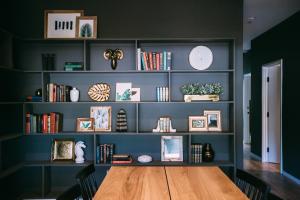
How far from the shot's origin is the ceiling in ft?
14.7

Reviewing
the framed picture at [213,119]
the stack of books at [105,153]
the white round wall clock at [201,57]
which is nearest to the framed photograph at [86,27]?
the white round wall clock at [201,57]

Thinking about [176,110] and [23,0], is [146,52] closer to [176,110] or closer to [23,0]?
[176,110]

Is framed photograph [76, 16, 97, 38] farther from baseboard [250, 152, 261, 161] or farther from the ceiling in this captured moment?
baseboard [250, 152, 261, 161]

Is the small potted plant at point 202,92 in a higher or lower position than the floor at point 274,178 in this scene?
higher

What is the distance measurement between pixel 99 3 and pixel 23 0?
1000 mm

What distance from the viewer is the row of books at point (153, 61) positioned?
12.2 feet

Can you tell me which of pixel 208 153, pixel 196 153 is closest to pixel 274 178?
pixel 208 153

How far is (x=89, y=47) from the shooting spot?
155 inches

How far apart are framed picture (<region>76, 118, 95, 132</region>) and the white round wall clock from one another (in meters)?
1.51

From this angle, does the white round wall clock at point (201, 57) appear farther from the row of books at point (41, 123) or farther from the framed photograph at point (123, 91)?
the row of books at point (41, 123)

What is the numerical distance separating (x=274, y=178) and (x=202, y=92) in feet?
7.68

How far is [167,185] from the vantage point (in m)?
2.16

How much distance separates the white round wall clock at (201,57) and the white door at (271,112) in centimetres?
269

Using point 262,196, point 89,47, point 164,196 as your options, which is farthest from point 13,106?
point 262,196
